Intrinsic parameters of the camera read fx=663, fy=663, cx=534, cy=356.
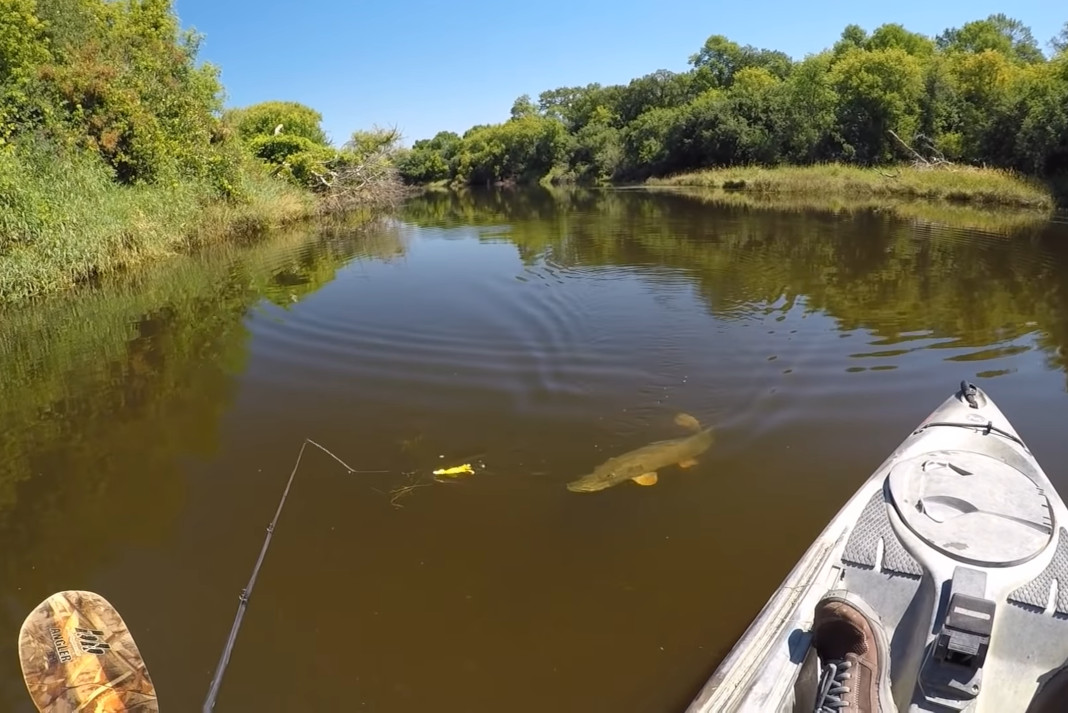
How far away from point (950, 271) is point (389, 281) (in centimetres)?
1036

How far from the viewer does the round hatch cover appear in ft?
9.87

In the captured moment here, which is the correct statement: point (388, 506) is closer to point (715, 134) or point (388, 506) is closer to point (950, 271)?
point (950, 271)

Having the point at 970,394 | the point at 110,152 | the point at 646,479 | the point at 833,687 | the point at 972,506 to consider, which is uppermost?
the point at 110,152

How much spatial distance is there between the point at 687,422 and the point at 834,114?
35283mm

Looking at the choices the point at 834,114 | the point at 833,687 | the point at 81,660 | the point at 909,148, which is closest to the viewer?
the point at 833,687

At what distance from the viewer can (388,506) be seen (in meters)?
4.88

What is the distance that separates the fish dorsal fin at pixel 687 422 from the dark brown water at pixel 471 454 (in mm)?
180

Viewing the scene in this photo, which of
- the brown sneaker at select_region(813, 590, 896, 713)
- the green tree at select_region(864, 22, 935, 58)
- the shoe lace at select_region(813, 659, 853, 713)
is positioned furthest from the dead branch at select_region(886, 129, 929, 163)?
the shoe lace at select_region(813, 659, 853, 713)

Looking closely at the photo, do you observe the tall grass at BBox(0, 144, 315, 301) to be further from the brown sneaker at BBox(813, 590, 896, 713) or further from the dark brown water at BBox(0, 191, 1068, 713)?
the brown sneaker at BBox(813, 590, 896, 713)

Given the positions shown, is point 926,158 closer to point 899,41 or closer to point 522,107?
point 899,41

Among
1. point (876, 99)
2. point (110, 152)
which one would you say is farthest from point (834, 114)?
point (110, 152)

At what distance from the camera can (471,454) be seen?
5602 millimetres

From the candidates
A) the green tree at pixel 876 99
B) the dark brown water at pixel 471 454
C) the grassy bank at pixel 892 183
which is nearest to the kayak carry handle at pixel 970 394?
the dark brown water at pixel 471 454

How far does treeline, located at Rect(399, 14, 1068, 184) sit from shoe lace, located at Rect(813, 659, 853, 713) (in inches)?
1037
